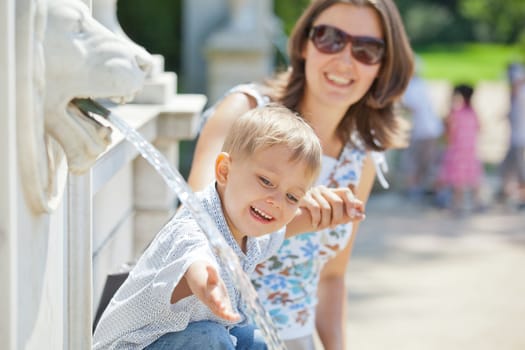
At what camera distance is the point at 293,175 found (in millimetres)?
2412

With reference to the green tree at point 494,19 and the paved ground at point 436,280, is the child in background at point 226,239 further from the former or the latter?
the green tree at point 494,19

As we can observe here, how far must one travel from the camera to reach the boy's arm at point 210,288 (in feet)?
6.38

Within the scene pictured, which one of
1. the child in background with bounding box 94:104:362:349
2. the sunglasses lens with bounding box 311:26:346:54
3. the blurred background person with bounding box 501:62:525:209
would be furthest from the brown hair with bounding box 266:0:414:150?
the blurred background person with bounding box 501:62:525:209

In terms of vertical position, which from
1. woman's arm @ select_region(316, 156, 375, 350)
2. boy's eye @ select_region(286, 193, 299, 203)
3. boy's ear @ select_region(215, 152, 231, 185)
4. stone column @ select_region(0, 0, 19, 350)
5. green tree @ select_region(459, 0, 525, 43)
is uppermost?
stone column @ select_region(0, 0, 19, 350)

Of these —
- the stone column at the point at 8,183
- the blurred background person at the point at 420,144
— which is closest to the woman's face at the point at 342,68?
the stone column at the point at 8,183

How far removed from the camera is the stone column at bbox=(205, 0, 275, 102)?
10.4 metres

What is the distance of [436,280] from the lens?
7586 mm

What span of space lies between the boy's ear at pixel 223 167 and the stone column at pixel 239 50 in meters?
7.90

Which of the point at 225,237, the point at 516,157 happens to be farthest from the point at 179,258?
the point at 516,157

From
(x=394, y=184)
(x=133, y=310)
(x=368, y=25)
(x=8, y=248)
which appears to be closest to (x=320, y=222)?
(x=133, y=310)

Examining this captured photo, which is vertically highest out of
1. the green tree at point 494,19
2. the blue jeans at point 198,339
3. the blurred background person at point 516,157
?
the blue jeans at point 198,339

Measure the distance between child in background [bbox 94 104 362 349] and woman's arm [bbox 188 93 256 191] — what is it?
0.51 meters

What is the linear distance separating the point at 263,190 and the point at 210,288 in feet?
1.42

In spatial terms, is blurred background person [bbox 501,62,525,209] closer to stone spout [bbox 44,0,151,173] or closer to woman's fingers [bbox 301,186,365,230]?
woman's fingers [bbox 301,186,365,230]
